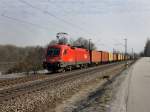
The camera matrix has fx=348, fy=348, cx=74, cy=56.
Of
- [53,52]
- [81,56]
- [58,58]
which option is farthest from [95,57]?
[58,58]

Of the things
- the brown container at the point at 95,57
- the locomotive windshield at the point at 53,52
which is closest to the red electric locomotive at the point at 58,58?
the locomotive windshield at the point at 53,52

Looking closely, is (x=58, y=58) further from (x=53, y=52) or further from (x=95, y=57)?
(x=95, y=57)

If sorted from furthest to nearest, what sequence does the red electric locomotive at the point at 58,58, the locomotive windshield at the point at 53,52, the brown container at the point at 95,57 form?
the brown container at the point at 95,57
the locomotive windshield at the point at 53,52
the red electric locomotive at the point at 58,58

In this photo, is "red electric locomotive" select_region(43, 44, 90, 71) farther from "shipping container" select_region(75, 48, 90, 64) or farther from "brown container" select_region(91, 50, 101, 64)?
"brown container" select_region(91, 50, 101, 64)

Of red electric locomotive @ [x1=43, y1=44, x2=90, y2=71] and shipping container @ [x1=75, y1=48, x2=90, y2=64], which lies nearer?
red electric locomotive @ [x1=43, y1=44, x2=90, y2=71]

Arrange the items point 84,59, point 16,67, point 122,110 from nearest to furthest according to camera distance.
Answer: point 122,110, point 16,67, point 84,59

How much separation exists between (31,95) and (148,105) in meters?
6.59

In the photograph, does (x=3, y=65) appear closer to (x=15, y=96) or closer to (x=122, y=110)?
(x=15, y=96)

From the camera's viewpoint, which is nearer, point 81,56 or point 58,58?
point 58,58

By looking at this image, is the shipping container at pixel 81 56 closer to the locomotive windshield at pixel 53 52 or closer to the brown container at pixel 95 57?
the brown container at pixel 95 57

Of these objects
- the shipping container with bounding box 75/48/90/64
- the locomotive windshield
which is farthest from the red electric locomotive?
the shipping container with bounding box 75/48/90/64

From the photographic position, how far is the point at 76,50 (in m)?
45.2

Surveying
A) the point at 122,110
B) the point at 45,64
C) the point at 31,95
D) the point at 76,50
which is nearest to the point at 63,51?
the point at 45,64

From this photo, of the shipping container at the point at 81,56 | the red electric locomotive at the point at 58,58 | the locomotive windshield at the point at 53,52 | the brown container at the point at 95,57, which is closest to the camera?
the red electric locomotive at the point at 58,58
